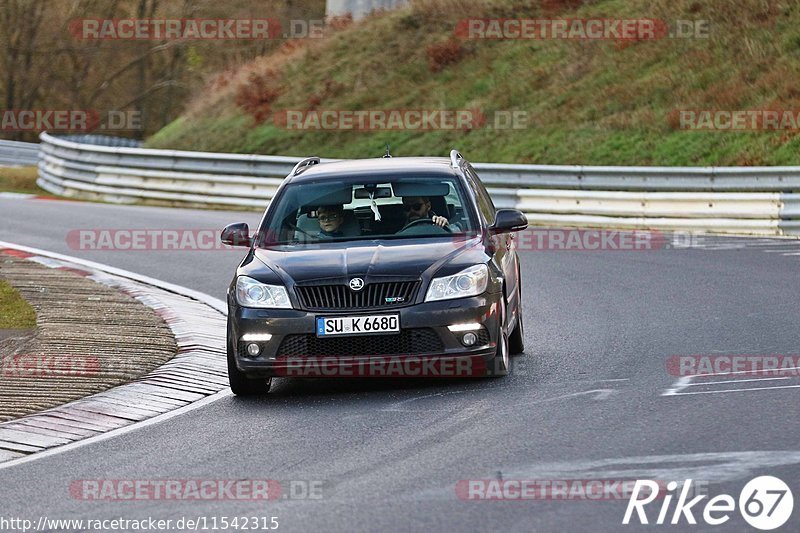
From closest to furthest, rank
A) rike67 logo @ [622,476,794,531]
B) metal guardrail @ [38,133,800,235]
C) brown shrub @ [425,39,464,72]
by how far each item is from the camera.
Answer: rike67 logo @ [622,476,794,531] < metal guardrail @ [38,133,800,235] < brown shrub @ [425,39,464,72]

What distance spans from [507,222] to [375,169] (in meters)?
1.22

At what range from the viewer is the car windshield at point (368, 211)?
10.6 meters

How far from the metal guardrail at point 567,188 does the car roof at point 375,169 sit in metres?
10.1

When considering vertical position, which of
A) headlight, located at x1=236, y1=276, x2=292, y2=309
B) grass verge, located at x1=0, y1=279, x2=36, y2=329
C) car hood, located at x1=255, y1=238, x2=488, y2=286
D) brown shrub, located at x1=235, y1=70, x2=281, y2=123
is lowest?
grass verge, located at x1=0, y1=279, x2=36, y2=329

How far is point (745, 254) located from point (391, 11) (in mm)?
23805

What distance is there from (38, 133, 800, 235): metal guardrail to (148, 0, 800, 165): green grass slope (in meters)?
2.94

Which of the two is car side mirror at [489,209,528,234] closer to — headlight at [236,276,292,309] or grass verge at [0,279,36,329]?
headlight at [236,276,292,309]

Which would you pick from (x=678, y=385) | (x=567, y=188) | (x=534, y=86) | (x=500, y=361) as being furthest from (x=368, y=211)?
(x=534, y=86)

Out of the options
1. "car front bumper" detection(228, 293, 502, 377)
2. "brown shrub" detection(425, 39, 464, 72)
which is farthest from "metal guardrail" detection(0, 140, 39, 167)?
A: "car front bumper" detection(228, 293, 502, 377)

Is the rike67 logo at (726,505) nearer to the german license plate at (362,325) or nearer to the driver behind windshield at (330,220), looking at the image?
the german license plate at (362,325)

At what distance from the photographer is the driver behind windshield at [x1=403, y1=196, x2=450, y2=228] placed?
419 inches

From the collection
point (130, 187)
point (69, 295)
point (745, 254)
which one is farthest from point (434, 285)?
point (130, 187)

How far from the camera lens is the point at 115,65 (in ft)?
187

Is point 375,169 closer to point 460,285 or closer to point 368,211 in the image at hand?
point 368,211
